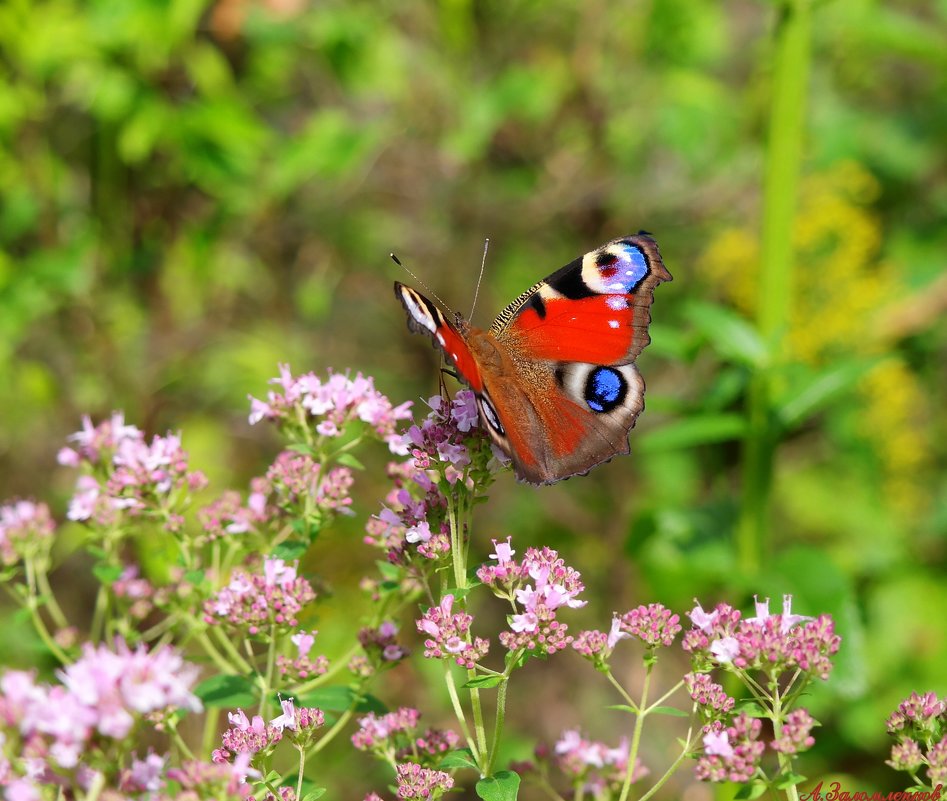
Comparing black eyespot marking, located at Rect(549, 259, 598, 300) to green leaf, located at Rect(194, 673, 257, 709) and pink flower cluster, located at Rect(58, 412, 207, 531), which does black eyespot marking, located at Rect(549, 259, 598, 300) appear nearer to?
pink flower cluster, located at Rect(58, 412, 207, 531)

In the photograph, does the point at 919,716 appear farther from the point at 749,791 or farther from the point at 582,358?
the point at 582,358

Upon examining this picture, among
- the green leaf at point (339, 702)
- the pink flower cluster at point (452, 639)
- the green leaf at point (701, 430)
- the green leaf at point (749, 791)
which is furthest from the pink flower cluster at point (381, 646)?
the green leaf at point (701, 430)

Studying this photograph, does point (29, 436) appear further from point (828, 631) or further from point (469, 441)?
point (828, 631)

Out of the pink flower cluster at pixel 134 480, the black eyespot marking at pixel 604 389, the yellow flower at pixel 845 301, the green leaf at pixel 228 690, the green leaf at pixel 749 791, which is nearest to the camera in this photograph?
Result: the green leaf at pixel 749 791

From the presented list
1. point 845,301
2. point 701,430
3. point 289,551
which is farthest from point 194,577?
point 845,301

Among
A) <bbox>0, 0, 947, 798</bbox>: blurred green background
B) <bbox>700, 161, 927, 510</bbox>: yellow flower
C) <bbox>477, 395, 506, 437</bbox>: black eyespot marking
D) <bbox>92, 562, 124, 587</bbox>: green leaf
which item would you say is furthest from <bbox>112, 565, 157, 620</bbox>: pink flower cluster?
<bbox>700, 161, 927, 510</bbox>: yellow flower

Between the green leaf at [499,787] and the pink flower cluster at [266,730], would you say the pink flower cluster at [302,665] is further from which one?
the green leaf at [499,787]

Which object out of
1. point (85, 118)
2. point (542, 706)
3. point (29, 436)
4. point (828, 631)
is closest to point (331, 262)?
point (85, 118)

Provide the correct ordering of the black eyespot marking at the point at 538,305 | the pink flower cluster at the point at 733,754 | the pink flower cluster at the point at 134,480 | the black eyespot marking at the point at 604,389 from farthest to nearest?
the black eyespot marking at the point at 538,305, the black eyespot marking at the point at 604,389, the pink flower cluster at the point at 134,480, the pink flower cluster at the point at 733,754
